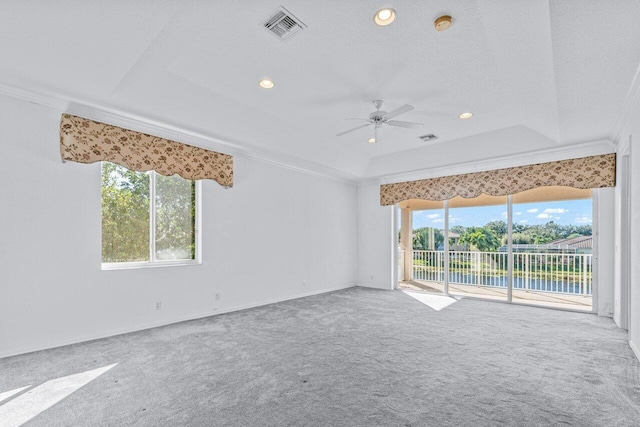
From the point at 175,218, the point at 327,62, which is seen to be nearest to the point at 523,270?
the point at 327,62

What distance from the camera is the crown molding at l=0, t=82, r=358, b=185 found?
3105mm

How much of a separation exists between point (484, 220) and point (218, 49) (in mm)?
5508

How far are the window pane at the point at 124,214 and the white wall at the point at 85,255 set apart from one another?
0.52ft

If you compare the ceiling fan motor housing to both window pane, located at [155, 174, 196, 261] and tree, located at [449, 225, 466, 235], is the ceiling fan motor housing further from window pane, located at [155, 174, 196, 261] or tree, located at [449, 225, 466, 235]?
tree, located at [449, 225, 466, 235]

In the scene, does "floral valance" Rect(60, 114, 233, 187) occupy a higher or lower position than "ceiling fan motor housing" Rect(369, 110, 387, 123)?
lower

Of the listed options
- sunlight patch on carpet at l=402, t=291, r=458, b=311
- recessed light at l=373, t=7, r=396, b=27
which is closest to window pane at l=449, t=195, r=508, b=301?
sunlight patch on carpet at l=402, t=291, r=458, b=311

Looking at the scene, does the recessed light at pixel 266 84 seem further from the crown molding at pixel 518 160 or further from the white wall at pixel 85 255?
the crown molding at pixel 518 160

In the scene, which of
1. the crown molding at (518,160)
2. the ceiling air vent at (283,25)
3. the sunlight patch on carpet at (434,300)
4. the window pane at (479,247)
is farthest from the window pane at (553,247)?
the ceiling air vent at (283,25)

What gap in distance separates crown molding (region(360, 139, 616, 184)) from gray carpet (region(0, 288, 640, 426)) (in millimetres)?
2559

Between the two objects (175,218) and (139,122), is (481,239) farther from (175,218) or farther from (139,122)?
(139,122)

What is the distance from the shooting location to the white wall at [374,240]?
687cm

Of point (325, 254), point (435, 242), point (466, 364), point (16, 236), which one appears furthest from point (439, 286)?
point (16, 236)

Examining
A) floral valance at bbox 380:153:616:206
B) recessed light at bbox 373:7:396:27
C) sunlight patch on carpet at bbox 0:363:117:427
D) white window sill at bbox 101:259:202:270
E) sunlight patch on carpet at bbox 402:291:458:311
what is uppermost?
recessed light at bbox 373:7:396:27

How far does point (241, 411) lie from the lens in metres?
2.04
